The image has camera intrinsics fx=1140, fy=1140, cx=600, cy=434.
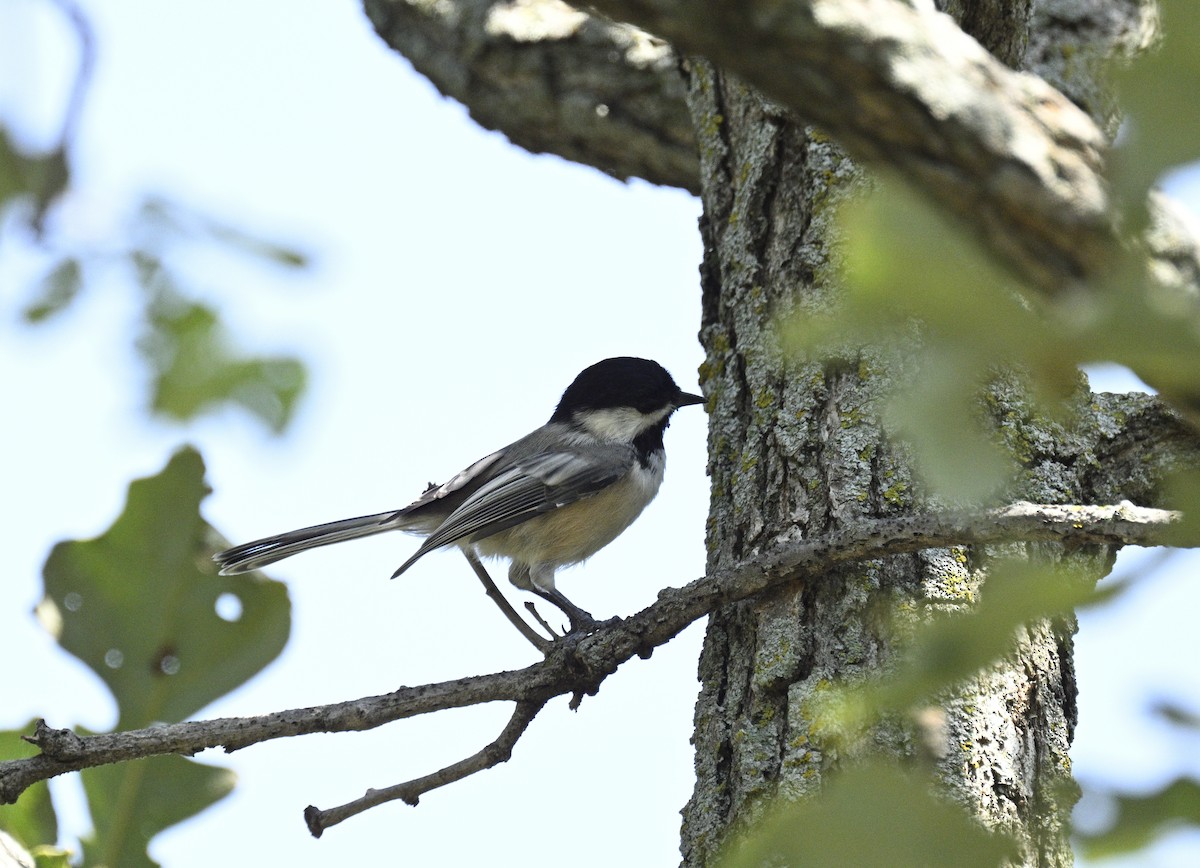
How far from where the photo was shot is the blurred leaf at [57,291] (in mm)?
1400

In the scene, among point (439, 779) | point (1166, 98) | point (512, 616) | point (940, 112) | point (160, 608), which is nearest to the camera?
point (1166, 98)

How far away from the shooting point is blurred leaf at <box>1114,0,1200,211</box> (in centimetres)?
75

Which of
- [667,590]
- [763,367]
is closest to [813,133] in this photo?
[763,367]

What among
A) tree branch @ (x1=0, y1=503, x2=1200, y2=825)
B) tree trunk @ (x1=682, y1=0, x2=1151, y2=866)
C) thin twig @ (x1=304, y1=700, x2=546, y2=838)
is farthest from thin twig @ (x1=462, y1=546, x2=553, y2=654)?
tree trunk @ (x1=682, y1=0, x2=1151, y2=866)

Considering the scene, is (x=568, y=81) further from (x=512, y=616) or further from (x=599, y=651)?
(x=599, y=651)

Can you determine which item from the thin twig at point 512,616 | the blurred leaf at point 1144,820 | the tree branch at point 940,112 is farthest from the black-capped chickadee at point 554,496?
the blurred leaf at point 1144,820

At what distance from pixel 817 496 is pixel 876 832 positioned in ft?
6.20

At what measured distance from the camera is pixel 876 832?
77 centimetres

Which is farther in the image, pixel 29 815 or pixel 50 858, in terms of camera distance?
pixel 29 815

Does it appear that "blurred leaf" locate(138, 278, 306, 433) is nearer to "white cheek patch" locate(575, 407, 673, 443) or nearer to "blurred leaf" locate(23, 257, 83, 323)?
"blurred leaf" locate(23, 257, 83, 323)

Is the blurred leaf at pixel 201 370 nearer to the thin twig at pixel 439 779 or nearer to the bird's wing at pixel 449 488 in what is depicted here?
the thin twig at pixel 439 779

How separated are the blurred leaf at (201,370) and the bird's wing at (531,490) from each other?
9.23ft

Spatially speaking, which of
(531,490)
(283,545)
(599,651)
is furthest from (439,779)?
(531,490)

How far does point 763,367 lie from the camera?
2941 millimetres
